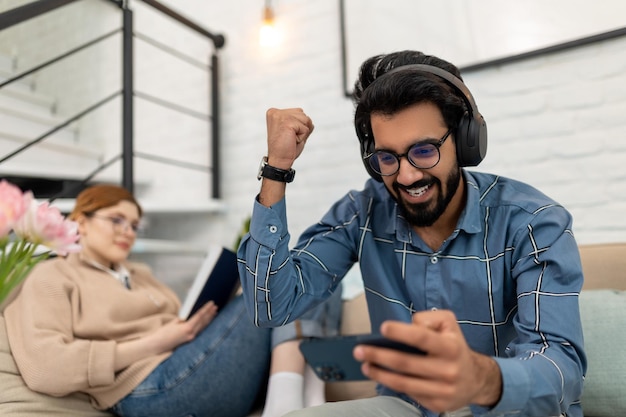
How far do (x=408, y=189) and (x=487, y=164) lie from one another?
34.7 inches

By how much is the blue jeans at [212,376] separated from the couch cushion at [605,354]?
78 cm

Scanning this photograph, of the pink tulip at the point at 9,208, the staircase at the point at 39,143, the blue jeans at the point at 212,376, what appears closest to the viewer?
the pink tulip at the point at 9,208

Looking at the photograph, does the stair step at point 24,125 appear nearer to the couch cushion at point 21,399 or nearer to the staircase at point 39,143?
the staircase at point 39,143

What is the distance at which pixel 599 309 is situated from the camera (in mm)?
1234

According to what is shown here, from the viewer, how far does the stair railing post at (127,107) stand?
6.59ft

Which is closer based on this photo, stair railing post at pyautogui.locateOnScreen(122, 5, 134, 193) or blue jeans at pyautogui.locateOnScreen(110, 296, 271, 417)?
blue jeans at pyautogui.locateOnScreen(110, 296, 271, 417)

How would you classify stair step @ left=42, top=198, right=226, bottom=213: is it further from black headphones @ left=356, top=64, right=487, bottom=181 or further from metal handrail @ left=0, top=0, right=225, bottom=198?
black headphones @ left=356, top=64, right=487, bottom=181

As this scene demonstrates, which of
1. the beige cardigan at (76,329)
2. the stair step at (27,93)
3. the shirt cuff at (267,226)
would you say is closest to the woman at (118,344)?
the beige cardigan at (76,329)

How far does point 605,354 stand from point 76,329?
4.01 ft

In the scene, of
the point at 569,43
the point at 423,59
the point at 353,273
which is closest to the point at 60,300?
the point at 353,273

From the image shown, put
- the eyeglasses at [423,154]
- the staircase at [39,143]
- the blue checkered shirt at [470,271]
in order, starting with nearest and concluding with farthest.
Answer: the blue checkered shirt at [470,271], the eyeglasses at [423,154], the staircase at [39,143]

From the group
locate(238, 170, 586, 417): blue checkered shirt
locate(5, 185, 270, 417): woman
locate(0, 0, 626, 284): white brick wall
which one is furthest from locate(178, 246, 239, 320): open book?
locate(0, 0, 626, 284): white brick wall

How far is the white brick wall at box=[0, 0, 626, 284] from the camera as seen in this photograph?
1.60 m

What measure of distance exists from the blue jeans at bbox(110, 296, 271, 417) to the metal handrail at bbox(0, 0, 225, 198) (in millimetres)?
795
